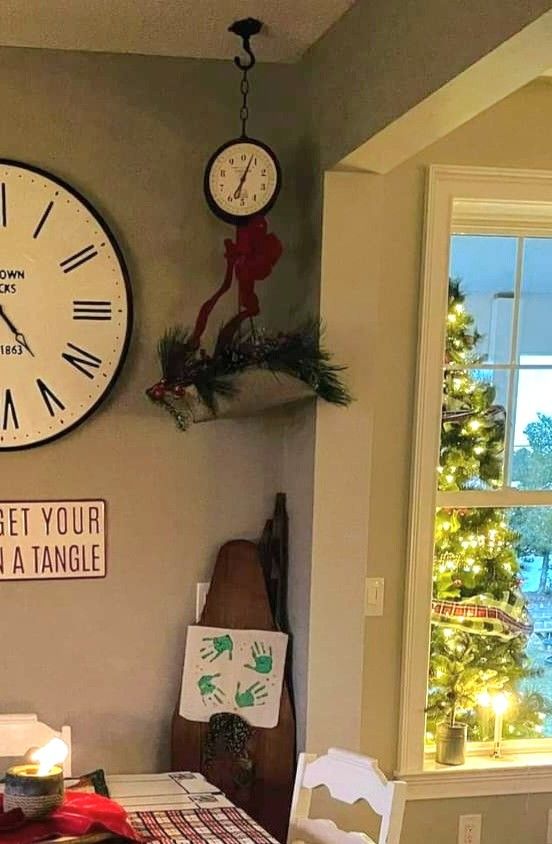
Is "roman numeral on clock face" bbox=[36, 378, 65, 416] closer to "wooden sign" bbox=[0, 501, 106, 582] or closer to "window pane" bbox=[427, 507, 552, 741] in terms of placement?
"wooden sign" bbox=[0, 501, 106, 582]

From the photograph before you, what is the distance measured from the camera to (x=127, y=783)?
2410mm

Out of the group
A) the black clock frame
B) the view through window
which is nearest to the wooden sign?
the black clock frame

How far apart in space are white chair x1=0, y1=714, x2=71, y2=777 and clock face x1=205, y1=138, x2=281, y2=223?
1319mm

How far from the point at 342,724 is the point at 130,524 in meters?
0.75

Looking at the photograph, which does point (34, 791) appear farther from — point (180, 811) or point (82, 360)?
point (82, 360)

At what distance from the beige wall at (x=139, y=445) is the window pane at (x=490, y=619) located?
→ 680mm

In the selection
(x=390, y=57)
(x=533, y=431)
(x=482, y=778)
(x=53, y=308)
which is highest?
(x=390, y=57)

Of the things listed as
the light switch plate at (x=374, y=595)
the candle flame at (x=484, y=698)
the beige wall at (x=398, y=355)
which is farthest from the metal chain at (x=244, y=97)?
the candle flame at (x=484, y=698)

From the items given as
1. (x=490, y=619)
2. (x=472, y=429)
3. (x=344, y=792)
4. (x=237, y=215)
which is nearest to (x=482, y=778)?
(x=490, y=619)

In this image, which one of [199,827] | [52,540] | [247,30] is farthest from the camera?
[52,540]

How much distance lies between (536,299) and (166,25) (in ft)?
4.39

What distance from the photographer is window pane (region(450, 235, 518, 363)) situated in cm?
281

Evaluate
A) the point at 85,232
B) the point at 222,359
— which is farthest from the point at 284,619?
the point at 85,232

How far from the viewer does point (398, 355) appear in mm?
2684
